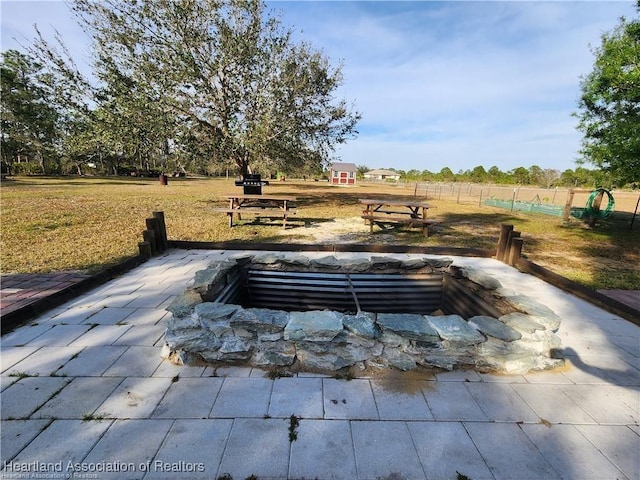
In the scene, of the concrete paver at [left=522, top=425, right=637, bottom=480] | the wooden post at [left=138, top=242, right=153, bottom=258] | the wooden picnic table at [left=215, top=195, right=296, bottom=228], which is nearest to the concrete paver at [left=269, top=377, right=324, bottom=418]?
the concrete paver at [left=522, top=425, right=637, bottom=480]

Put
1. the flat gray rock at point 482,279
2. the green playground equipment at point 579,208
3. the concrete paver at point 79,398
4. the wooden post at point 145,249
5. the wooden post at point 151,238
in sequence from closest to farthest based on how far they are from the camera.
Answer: the concrete paver at point 79,398
the flat gray rock at point 482,279
the wooden post at point 145,249
the wooden post at point 151,238
the green playground equipment at point 579,208

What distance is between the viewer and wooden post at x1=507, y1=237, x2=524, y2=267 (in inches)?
185

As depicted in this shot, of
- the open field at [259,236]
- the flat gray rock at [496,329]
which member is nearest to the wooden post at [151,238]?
the open field at [259,236]

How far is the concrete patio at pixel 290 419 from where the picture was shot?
53.8 inches

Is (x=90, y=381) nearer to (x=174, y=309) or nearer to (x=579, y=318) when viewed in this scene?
(x=174, y=309)

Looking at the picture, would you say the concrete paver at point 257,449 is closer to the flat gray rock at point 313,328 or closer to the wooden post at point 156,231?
the flat gray rock at point 313,328

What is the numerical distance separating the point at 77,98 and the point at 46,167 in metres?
29.6

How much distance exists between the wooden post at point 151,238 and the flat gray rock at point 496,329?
4.68m

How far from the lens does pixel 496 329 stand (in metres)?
2.19

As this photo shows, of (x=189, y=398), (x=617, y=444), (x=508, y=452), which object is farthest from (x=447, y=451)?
(x=189, y=398)

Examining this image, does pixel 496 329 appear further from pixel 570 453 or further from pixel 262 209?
pixel 262 209

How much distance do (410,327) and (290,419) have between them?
105 centimetres

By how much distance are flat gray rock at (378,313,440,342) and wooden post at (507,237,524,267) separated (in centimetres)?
351

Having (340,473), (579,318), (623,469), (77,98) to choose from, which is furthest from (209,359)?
(77,98)
